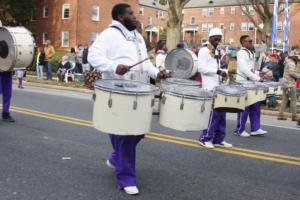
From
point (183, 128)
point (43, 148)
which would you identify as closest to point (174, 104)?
point (183, 128)

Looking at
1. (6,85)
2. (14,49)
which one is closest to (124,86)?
(14,49)

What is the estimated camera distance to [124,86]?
16.1ft

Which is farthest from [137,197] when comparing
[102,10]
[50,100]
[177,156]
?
[102,10]

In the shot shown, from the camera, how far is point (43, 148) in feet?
23.5

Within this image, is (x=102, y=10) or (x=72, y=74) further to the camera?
(x=102, y=10)

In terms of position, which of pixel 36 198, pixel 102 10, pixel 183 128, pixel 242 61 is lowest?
pixel 36 198

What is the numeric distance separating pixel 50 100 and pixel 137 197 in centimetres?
927

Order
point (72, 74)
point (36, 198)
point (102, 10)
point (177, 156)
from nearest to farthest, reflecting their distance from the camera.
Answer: point (36, 198)
point (177, 156)
point (72, 74)
point (102, 10)

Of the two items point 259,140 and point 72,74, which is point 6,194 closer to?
point 259,140

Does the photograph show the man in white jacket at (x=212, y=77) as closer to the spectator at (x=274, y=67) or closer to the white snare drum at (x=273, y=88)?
the white snare drum at (x=273, y=88)

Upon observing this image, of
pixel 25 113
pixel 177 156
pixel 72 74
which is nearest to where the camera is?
pixel 177 156

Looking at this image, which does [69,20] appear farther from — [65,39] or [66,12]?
[65,39]

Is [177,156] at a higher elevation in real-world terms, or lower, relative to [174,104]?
lower

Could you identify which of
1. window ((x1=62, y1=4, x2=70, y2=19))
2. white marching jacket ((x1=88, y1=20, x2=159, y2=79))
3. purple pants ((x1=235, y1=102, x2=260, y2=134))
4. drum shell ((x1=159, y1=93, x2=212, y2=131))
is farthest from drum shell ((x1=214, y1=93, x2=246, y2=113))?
window ((x1=62, y1=4, x2=70, y2=19))
